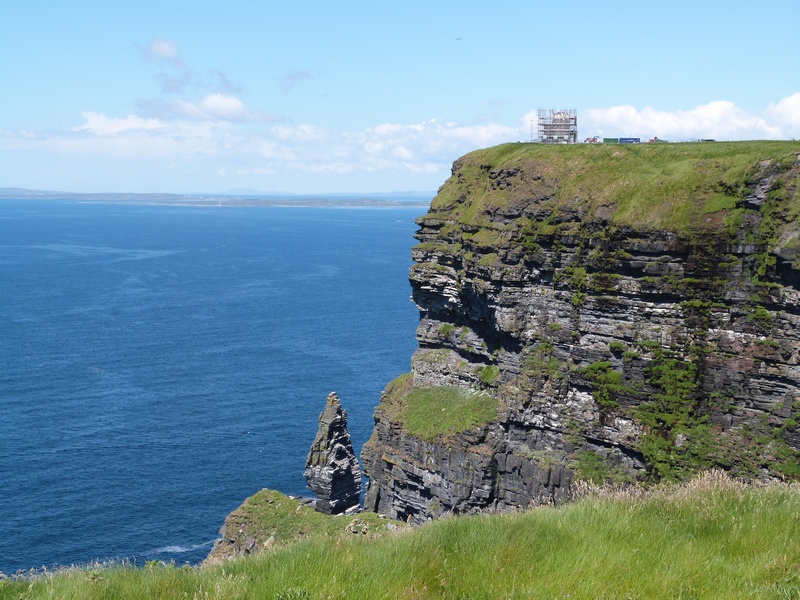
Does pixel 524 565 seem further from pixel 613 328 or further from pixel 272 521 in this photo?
pixel 272 521

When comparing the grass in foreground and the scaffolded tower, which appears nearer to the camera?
the grass in foreground

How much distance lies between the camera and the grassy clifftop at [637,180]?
4397 cm

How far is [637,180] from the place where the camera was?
1923 inches

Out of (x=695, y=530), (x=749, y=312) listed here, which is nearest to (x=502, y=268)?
(x=749, y=312)

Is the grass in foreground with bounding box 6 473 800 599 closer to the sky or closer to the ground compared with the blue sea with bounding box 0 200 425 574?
closer to the sky

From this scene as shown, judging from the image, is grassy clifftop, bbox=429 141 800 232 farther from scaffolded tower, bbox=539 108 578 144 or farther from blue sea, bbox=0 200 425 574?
blue sea, bbox=0 200 425 574

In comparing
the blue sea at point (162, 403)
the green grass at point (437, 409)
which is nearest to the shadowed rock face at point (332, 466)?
the green grass at point (437, 409)

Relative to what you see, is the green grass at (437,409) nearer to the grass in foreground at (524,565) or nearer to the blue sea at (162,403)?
the blue sea at (162,403)

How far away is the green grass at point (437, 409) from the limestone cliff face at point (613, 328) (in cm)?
36

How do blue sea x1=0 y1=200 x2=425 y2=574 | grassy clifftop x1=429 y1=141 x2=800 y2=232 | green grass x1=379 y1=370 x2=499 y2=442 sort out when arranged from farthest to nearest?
blue sea x1=0 y1=200 x2=425 y2=574 → green grass x1=379 y1=370 x2=499 y2=442 → grassy clifftop x1=429 y1=141 x2=800 y2=232

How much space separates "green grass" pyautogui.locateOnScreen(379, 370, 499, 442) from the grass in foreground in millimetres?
36653

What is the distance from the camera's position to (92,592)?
524 inches

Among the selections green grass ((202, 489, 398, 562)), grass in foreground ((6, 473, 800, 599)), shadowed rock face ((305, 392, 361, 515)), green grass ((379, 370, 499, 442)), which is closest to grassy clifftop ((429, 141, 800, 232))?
green grass ((379, 370, 499, 442))

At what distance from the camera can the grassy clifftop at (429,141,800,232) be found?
43969 millimetres
